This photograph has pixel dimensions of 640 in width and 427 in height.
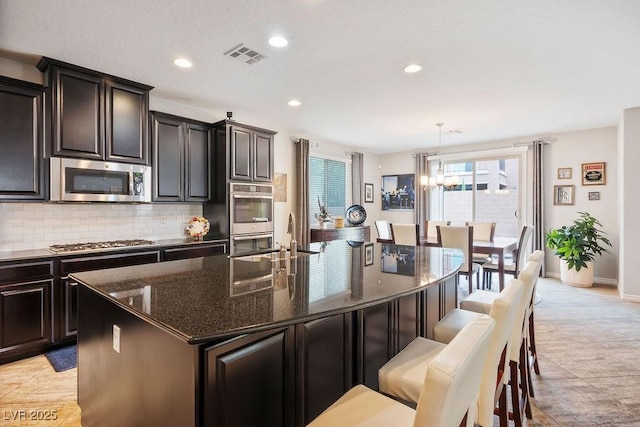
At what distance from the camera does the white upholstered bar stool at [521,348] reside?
179 centimetres

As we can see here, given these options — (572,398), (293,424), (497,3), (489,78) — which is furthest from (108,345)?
(489,78)

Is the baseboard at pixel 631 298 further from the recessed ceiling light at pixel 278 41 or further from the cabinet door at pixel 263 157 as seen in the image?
the recessed ceiling light at pixel 278 41

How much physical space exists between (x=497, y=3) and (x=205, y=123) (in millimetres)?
3456

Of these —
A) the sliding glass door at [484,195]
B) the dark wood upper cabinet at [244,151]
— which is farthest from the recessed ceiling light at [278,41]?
the sliding glass door at [484,195]

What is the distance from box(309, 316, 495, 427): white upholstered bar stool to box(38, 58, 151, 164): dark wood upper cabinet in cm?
336

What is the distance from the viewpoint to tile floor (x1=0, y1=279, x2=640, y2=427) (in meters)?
2.07

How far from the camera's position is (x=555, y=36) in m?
2.58

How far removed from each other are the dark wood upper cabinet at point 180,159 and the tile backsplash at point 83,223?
14.7 inches

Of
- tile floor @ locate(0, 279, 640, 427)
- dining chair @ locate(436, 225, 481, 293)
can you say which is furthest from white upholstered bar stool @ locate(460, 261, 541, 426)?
dining chair @ locate(436, 225, 481, 293)

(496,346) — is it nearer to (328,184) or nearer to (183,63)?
(183,63)

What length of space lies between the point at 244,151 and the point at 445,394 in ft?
13.4

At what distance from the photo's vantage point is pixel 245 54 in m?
2.90

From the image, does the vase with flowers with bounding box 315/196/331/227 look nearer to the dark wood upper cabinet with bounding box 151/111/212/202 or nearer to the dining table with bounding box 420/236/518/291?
the dining table with bounding box 420/236/518/291

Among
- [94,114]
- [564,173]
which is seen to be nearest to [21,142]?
[94,114]
